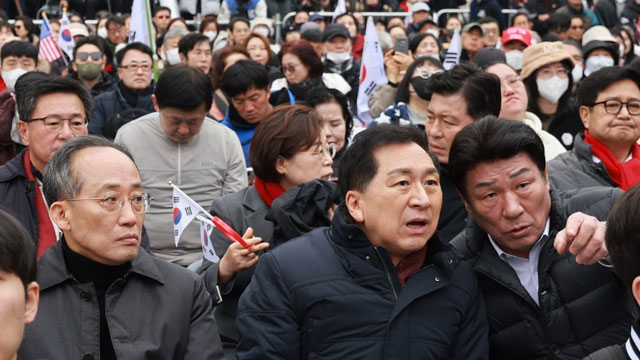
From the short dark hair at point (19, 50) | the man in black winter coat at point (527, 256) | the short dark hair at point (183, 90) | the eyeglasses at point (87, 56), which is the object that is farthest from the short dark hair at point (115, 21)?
the man in black winter coat at point (527, 256)

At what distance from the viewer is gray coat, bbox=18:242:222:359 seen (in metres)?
3.44

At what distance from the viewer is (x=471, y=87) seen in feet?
16.9

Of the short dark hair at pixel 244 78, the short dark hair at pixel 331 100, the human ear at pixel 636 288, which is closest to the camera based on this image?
the human ear at pixel 636 288

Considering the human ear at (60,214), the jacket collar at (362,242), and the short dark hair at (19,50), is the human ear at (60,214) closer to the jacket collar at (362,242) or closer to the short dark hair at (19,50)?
the jacket collar at (362,242)

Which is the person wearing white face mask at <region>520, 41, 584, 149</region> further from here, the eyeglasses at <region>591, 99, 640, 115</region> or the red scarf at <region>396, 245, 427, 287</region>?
the red scarf at <region>396, 245, 427, 287</region>

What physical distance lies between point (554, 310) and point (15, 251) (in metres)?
1.99

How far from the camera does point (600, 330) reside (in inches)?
140

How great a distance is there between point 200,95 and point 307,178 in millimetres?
1583

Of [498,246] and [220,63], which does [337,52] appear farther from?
[498,246]

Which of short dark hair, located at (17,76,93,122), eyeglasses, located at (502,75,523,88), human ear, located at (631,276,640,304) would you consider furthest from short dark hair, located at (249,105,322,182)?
human ear, located at (631,276,640,304)

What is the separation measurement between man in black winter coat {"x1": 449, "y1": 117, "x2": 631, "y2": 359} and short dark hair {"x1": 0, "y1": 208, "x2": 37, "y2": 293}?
5.70 feet

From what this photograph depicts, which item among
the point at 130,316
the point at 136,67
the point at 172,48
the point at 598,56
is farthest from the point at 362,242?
the point at 172,48

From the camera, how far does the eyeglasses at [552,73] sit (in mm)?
7383

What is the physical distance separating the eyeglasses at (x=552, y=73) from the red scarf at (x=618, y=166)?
2.13m
